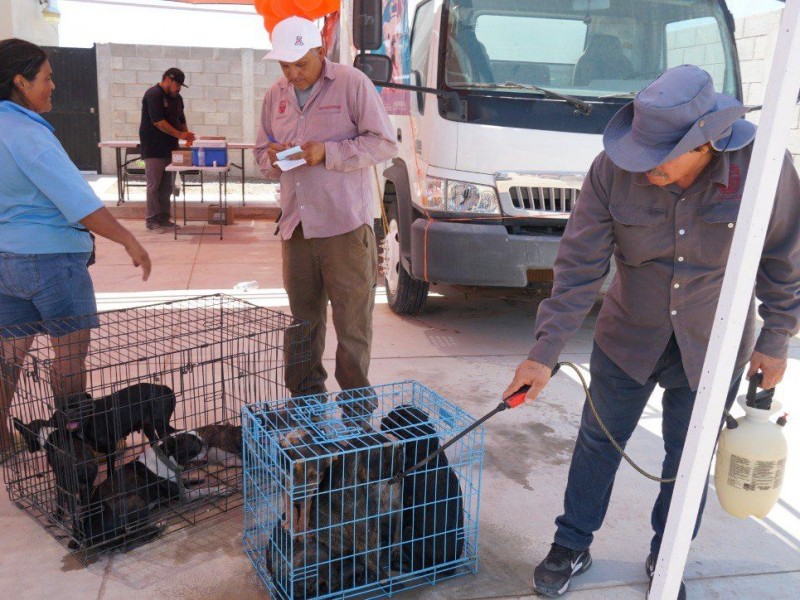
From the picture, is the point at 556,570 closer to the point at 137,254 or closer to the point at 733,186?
the point at 733,186

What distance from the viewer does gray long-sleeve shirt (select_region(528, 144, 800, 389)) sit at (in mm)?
2242

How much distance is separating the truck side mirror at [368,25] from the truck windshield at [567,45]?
0.80m

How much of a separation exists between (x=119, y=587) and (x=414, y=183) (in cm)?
341

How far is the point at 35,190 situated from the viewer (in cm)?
308

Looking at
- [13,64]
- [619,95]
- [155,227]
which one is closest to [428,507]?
[13,64]

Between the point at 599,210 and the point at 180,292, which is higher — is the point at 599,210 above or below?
above

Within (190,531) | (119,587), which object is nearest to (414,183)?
(190,531)

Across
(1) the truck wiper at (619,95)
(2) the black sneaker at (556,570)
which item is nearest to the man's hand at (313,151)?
(2) the black sneaker at (556,570)

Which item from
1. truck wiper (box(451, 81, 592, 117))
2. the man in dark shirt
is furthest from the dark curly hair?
the man in dark shirt

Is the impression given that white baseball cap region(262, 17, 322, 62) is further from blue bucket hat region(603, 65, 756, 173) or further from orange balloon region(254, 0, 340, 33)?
orange balloon region(254, 0, 340, 33)

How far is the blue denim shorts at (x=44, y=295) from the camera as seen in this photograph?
3.14 metres

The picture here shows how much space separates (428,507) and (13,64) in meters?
2.37

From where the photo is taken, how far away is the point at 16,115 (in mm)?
3004

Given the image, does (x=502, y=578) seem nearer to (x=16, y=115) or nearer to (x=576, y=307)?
(x=576, y=307)
